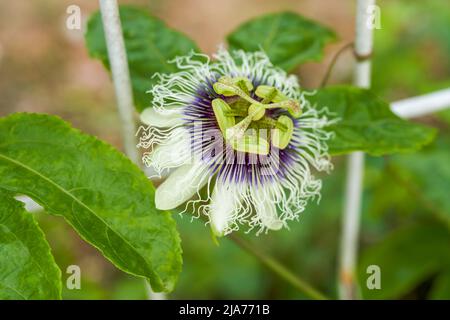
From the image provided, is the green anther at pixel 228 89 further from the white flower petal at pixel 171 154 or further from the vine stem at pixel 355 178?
the vine stem at pixel 355 178

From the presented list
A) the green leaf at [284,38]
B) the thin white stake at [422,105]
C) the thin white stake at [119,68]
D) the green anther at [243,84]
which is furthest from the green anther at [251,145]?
the thin white stake at [422,105]

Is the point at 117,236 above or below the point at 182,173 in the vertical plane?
below

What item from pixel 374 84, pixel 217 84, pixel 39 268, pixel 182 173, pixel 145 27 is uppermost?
pixel 374 84

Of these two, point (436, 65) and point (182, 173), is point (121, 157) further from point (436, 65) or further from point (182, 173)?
point (436, 65)

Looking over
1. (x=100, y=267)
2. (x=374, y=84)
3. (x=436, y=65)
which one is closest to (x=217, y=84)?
(x=374, y=84)

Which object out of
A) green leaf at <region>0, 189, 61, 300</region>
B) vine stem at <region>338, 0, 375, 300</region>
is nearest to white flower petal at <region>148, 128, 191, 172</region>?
green leaf at <region>0, 189, 61, 300</region>

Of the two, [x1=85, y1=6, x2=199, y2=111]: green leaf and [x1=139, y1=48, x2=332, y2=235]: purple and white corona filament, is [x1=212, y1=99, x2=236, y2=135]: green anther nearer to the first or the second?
Answer: [x1=139, y1=48, x2=332, y2=235]: purple and white corona filament

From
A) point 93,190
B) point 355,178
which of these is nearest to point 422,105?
point 355,178

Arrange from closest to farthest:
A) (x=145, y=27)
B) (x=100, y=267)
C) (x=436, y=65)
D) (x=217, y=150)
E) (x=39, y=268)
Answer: (x=39, y=268) < (x=217, y=150) < (x=145, y=27) < (x=100, y=267) < (x=436, y=65)
